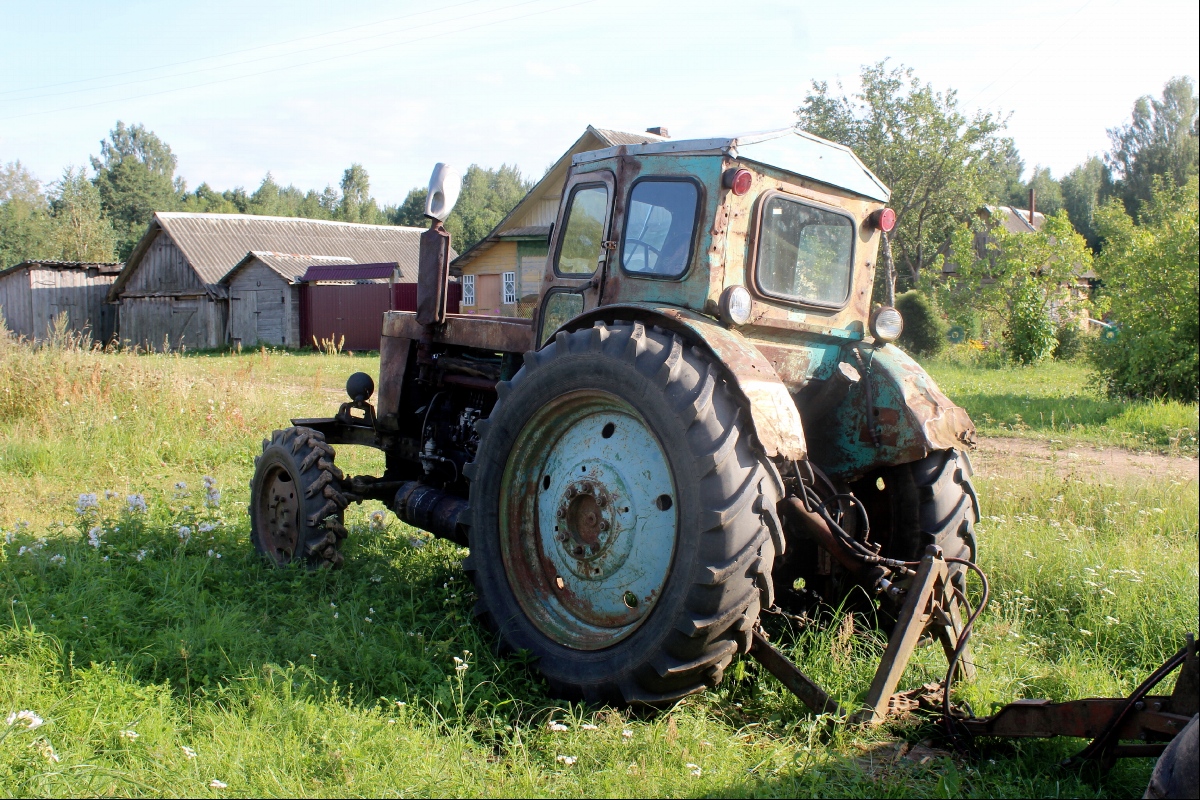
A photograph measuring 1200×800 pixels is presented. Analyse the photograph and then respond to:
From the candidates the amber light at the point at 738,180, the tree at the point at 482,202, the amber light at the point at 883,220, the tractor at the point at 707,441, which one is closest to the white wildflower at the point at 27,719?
the tractor at the point at 707,441

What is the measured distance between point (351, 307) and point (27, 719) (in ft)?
87.2

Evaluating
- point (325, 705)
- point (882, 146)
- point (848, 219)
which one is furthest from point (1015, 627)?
point (882, 146)

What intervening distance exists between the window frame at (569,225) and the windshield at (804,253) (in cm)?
78

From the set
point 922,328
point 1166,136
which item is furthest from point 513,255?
point 1166,136

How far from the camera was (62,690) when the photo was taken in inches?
142

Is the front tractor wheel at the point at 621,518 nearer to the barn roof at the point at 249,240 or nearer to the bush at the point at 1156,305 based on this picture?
the bush at the point at 1156,305

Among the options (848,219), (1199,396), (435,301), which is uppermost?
(848,219)

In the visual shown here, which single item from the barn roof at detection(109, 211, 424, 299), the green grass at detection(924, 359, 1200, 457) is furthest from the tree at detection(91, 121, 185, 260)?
the green grass at detection(924, 359, 1200, 457)

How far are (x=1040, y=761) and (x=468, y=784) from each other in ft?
6.85

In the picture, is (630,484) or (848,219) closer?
(630,484)

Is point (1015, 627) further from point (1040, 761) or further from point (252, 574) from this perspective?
point (252, 574)

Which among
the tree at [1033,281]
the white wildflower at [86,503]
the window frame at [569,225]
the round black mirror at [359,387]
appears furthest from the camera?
the tree at [1033,281]

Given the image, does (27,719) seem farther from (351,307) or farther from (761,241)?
(351,307)

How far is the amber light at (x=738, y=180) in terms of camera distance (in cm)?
386
